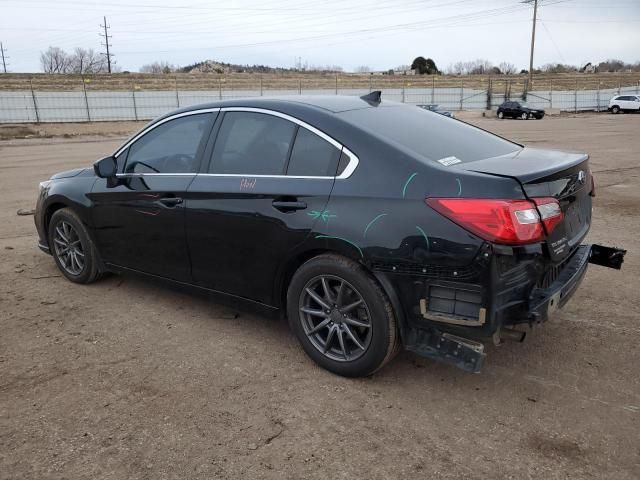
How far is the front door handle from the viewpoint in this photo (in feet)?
13.3

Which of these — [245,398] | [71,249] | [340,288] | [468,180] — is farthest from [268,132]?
[71,249]

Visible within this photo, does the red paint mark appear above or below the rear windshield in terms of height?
below

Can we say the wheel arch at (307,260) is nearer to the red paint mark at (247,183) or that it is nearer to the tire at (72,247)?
the red paint mark at (247,183)

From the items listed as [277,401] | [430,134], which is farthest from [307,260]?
[430,134]

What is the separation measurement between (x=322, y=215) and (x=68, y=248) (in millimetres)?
3071

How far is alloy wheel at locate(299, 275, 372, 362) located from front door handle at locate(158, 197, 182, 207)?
125 centimetres

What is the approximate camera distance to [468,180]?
2.91 meters

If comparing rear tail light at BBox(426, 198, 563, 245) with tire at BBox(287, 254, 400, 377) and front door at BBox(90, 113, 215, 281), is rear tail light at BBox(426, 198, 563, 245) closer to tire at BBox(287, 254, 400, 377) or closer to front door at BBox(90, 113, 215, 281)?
tire at BBox(287, 254, 400, 377)

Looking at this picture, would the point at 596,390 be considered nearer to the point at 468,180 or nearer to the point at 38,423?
the point at 468,180

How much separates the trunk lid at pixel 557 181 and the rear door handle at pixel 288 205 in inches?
38.2

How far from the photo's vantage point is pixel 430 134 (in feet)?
11.9

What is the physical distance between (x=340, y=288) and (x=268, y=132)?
1.19m

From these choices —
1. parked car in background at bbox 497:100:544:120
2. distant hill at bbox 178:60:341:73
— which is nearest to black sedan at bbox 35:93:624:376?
parked car in background at bbox 497:100:544:120

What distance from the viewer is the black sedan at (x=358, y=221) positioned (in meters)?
2.89
